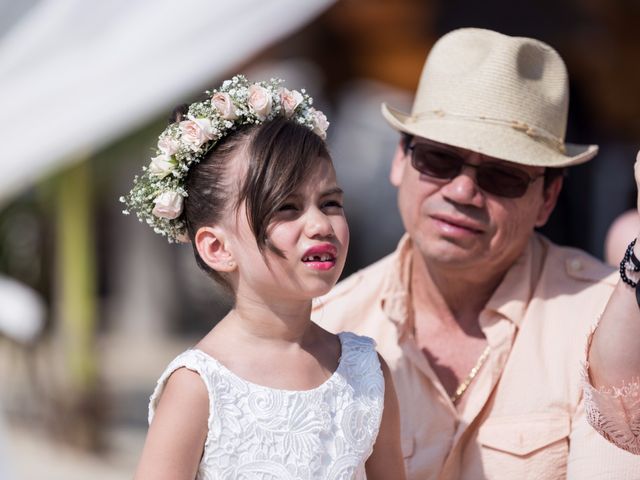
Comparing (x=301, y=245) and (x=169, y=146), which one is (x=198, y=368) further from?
(x=169, y=146)

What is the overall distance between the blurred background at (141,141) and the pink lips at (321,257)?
39cm

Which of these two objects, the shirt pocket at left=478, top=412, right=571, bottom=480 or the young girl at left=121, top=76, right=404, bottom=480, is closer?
the young girl at left=121, top=76, right=404, bottom=480

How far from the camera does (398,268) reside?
10.7ft

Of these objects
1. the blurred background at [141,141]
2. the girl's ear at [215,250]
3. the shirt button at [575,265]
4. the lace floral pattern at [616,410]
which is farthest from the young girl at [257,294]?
the shirt button at [575,265]

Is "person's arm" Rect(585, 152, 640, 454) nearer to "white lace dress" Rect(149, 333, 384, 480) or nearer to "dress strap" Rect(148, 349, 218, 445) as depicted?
"white lace dress" Rect(149, 333, 384, 480)

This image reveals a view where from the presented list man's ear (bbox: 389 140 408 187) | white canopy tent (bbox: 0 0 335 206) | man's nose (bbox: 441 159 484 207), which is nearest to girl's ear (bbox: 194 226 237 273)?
man's nose (bbox: 441 159 484 207)

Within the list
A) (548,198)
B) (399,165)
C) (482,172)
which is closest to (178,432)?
(482,172)

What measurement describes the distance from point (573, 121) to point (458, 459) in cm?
500

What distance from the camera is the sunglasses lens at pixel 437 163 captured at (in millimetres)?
3072

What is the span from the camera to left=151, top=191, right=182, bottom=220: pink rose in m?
2.35

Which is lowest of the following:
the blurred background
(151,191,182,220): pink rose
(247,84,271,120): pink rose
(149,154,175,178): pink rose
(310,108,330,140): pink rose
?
the blurred background

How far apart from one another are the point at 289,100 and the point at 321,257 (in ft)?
1.26

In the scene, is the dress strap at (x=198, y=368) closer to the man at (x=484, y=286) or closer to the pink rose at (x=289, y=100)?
the pink rose at (x=289, y=100)

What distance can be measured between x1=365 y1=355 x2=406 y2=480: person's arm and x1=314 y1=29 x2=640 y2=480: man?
0.38m
